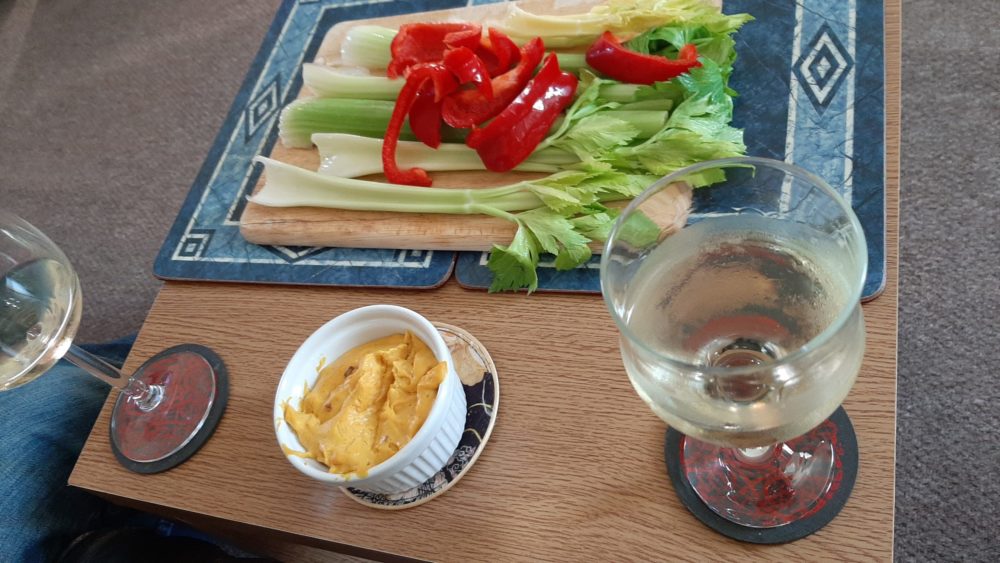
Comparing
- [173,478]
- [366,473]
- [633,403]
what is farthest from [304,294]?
[633,403]

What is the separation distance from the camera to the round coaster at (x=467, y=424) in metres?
0.88

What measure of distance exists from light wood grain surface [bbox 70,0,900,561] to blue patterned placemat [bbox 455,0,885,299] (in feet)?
0.07

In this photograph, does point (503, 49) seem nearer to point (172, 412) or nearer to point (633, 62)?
point (633, 62)

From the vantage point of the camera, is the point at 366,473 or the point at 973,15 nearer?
the point at 366,473

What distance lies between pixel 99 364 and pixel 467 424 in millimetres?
536

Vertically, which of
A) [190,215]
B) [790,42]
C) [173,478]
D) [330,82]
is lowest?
[173,478]

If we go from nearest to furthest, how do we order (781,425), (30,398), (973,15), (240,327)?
(781,425) → (240,327) → (30,398) → (973,15)

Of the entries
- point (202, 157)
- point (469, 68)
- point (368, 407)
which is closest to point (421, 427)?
point (368, 407)

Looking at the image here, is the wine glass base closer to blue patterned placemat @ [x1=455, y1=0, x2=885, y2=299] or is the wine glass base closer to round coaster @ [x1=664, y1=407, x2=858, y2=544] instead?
blue patterned placemat @ [x1=455, y1=0, x2=885, y2=299]

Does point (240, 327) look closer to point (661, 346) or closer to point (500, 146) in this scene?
point (500, 146)

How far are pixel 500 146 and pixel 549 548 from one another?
57 cm

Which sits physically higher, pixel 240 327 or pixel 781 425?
pixel 781 425

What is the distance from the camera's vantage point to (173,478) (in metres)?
1.00

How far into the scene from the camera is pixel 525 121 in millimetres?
1086
